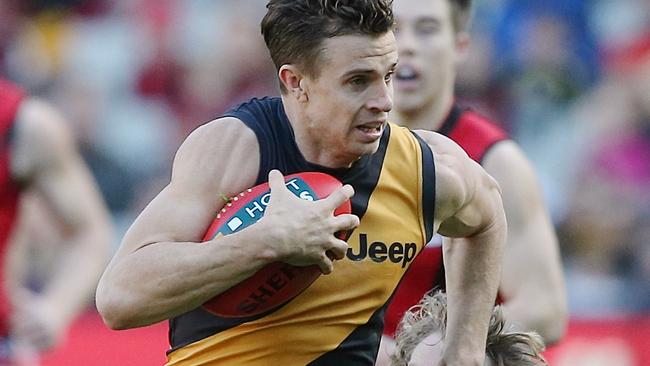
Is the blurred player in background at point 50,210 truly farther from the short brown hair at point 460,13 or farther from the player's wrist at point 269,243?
the player's wrist at point 269,243

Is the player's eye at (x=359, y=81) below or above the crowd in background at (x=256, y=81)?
below

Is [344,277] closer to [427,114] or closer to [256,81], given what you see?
[427,114]

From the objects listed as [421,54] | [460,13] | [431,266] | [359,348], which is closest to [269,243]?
[359,348]

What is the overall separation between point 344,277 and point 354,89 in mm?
539

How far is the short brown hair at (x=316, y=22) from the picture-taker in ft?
13.3

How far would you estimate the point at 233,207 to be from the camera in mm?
3945

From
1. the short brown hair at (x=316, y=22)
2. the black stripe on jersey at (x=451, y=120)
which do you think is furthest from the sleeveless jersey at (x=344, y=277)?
the black stripe on jersey at (x=451, y=120)

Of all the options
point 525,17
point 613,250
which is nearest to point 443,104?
point 613,250

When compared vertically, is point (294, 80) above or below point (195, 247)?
above

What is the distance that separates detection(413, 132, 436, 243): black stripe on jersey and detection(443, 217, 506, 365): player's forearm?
257mm

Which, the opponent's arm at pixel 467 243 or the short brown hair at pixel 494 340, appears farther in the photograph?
the short brown hair at pixel 494 340

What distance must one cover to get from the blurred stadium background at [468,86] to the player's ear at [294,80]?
5692 millimetres

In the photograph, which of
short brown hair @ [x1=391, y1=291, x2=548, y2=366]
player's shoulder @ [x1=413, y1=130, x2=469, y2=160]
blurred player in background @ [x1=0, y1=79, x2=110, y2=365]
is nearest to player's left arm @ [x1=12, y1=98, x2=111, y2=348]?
blurred player in background @ [x1=0, y1=79, x2=110, y2=365]

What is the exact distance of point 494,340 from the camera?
4.64 meters
